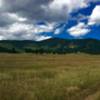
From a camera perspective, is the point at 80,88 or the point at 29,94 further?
the point at 80,88

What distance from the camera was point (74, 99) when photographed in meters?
16.2

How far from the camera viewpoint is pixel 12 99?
15648 mm

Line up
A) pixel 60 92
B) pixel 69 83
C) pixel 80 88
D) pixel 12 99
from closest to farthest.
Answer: pixel 12 99 < pixel 60 92 < pixel 80 88 < pixel 69 83

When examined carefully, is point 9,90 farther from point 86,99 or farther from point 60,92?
point 86,99

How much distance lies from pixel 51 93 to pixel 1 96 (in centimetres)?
317

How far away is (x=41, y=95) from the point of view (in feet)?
55.6

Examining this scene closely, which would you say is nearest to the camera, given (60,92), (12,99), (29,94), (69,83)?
(12,99)

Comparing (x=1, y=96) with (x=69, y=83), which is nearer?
(x=1, y=96)

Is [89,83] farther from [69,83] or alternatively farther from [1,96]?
[1,96]

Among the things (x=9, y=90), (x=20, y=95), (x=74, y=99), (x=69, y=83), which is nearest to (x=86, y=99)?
(x=74, y=99)

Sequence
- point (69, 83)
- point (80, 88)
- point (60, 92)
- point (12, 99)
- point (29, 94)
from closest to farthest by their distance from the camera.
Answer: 1. point (12, 99)
2. point (29, 94)
3. point (60, 92)
4. point (80, 88)
5. point (69, 83)

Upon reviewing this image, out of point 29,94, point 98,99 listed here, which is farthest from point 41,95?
point 98,99

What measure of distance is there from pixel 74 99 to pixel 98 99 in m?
1.30

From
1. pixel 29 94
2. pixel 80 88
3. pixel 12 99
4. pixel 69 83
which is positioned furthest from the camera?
pixel 69 83
